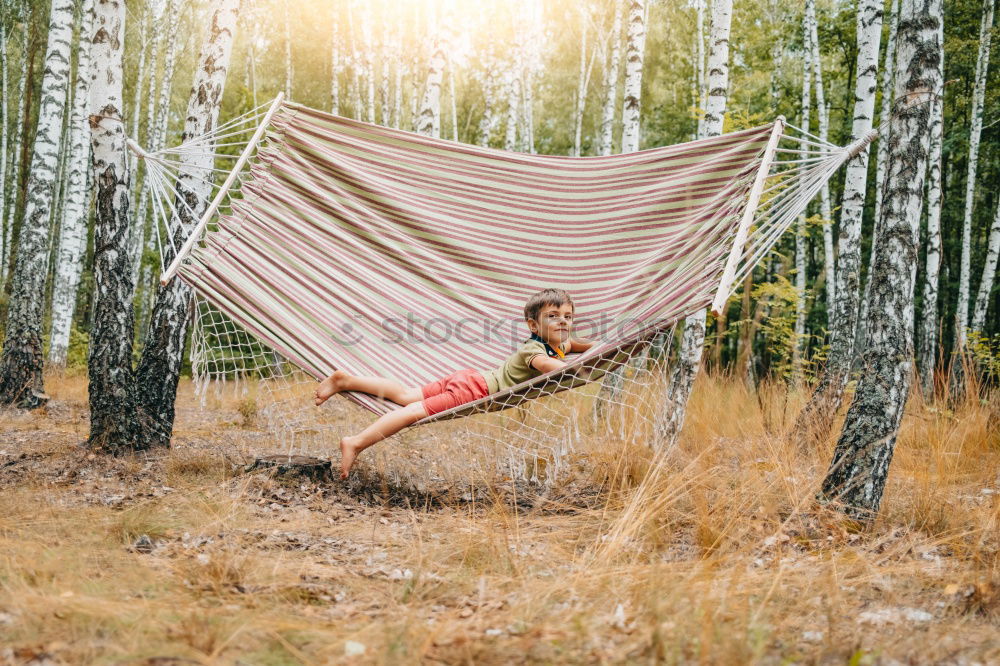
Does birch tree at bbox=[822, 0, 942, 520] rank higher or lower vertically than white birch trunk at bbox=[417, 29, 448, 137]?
lower

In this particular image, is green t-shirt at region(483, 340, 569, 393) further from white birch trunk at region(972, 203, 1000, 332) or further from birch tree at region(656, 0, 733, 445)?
white birch trunk at region(972, 203, 1000, 332)

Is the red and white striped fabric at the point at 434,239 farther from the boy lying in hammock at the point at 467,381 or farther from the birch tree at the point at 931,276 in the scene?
the birch tree at the point at 931,276

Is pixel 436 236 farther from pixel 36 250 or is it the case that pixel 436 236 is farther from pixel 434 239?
pixel 36 250

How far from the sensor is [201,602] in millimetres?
1242

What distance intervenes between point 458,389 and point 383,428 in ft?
0.94

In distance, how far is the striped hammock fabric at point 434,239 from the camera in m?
2.25

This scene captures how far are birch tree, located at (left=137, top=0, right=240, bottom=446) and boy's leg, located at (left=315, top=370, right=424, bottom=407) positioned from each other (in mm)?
831

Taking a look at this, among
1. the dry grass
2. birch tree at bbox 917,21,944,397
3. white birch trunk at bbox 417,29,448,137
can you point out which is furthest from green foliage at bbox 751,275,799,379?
white birch trunk at bbox 417,29,448,137

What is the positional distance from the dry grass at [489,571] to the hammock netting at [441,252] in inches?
13.1

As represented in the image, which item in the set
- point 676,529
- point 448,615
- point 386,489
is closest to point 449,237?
point 386,489

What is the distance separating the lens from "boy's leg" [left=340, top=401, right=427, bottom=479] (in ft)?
6.85

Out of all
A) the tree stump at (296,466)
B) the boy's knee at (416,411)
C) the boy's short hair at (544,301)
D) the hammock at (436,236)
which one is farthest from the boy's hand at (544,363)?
the tree stump at (296,466)

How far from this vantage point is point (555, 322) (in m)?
2.30

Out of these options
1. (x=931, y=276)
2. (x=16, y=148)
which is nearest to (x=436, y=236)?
(x=931, y=276)
